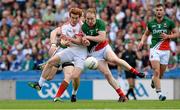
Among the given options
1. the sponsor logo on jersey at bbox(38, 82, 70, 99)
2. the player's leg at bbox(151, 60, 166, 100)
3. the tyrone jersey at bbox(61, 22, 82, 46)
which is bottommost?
the sponsor logo on jersey at bbox(38, 82, 70, 99)

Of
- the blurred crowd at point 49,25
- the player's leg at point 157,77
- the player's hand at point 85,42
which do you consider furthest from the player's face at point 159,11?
the blurred crowd at point 49,25

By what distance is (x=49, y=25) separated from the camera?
104ft

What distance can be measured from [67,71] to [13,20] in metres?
12.0

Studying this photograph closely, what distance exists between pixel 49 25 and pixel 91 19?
1237 cm

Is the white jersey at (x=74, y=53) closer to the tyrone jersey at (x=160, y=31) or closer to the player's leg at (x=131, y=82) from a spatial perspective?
the tyrone jersey at (x=160, y=31)

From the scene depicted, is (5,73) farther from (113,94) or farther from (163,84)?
(163,84)

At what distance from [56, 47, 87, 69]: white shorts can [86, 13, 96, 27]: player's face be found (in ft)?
2.46

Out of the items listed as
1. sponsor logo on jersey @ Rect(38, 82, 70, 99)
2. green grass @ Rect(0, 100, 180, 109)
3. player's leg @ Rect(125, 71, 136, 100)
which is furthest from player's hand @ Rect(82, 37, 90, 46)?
sponsor logo on jersey @ Rect(38, 82, 70, 99)

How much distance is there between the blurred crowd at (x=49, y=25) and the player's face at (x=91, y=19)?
8235 millimetres

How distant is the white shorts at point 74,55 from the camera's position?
1984 centimetres

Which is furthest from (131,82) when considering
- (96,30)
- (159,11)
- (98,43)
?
(96,30)

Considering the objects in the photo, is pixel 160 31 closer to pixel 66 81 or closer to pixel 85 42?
pixel 85 42

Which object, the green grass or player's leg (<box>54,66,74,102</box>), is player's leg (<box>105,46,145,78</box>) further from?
player's leg (<box>54,66,74,102</box>)

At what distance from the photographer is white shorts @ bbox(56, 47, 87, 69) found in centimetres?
1984
